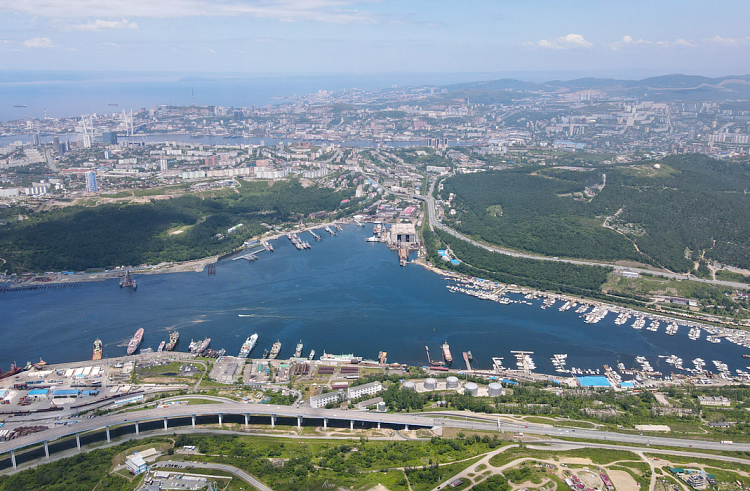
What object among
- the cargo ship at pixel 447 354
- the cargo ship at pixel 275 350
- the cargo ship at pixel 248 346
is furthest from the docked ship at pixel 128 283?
the cargo ship at pixel 447 354

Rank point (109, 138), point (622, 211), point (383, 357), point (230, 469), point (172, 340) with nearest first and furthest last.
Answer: point (230, 469) < point (383, 357) < point (172, 340) < point (622, 211) < point (109, 138)

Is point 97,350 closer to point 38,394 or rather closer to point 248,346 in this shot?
point 38,394

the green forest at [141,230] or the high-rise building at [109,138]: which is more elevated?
the high-rise building at [109,138]

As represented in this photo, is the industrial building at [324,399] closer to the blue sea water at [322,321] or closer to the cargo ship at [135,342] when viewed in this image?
the blue sea water at [322,321]

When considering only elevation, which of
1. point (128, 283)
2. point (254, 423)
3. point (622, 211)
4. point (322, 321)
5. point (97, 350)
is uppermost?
point (622, 211)

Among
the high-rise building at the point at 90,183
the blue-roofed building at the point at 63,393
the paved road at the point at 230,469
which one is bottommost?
the paved road at the point at 230,469

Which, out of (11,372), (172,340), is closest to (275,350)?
(172,340)

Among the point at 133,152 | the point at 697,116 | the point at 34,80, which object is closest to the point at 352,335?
the point at 133,152
